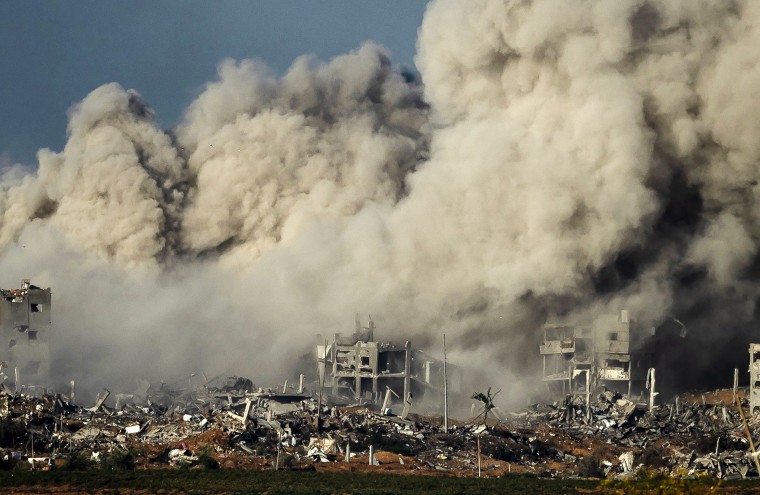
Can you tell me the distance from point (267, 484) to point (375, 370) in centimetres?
2828

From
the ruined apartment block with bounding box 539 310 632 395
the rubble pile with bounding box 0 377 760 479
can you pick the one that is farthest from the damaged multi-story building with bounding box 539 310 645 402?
the rubble pile with bounding box 0 377 760 479

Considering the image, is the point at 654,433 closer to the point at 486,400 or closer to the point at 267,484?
the point at 486,400

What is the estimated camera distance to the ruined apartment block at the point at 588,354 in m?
72.0

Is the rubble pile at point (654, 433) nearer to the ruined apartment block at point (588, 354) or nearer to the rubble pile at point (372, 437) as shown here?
the rubble pile at point (372, 437)

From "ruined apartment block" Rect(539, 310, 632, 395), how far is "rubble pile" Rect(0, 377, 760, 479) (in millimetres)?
2782

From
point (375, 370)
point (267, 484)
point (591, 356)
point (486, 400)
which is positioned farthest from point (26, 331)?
point (267, 484)

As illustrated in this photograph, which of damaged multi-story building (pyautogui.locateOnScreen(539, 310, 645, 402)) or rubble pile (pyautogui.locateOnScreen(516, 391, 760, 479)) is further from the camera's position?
damaged multi-story building (pyautogui.locateOnScreen(539, 310, 645, 402))

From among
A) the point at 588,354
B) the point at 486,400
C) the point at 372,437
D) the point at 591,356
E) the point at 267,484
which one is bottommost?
the point at 267,484

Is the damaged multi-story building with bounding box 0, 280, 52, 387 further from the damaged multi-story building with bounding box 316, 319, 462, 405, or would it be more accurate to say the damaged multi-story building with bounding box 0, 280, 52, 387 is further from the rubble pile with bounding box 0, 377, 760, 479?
the damaged multi-story building with bounding box 316, 319, 462, 405

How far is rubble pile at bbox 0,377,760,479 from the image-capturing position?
180ft

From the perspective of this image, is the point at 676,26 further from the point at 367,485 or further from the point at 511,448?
the point at 367,485

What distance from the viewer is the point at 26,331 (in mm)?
74625

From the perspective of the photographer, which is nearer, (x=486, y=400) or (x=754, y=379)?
(x=486, y=400)

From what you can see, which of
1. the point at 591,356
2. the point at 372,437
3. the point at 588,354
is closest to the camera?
the point at 372,437
